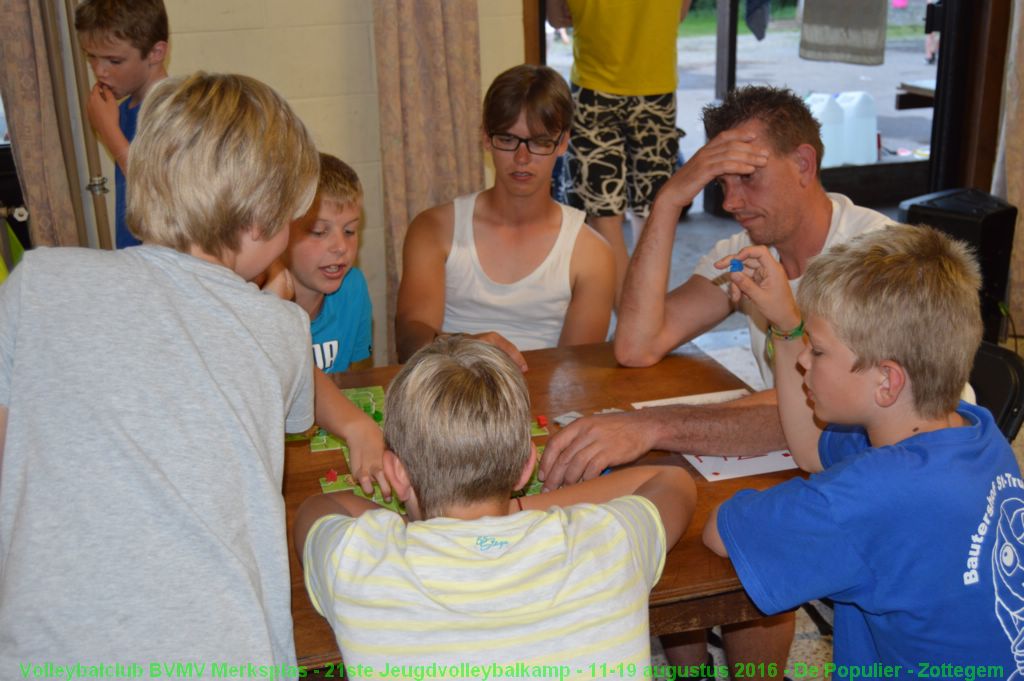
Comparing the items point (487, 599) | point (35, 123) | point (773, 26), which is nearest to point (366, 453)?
point (487, 599)

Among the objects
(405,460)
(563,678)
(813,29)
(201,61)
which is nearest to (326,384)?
(405,460)

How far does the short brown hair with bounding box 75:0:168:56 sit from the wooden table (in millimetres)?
1486

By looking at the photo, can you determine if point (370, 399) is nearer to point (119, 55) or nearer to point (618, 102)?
point (119, 55)

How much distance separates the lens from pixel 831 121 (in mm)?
6051

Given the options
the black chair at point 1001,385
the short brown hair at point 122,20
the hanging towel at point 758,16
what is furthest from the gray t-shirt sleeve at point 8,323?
the hanging towel at point 758,16

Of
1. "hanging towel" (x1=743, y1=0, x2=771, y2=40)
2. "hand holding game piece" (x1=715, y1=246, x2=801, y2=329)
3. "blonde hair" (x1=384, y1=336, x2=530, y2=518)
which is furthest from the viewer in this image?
"hanging towel" (x1=743, y1=0, x2=771, y2=40)

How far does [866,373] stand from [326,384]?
0.89 m

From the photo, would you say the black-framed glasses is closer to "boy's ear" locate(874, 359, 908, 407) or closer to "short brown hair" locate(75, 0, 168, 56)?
"short brown hair" locate(75, 0, 168, 56)

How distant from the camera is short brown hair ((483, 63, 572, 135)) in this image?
8.77ft

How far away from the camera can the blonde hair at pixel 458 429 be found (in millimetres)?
1327

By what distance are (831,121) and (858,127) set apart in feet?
0.56

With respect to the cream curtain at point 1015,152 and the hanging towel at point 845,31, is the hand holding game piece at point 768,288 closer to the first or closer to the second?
the cream curtain at point 1015,152

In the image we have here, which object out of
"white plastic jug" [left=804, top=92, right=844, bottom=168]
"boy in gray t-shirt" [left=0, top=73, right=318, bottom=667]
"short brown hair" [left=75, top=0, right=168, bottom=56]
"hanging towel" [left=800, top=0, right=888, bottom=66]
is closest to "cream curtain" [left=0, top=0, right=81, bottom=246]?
"short brown hair" [left=75, top=0, right=168, bottom=56]

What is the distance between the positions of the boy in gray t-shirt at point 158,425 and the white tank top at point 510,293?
1.41 meters
